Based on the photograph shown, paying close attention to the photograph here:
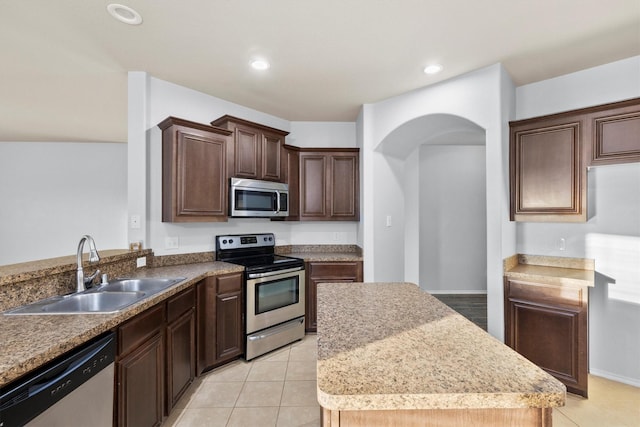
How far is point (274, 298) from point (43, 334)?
1.83 meters

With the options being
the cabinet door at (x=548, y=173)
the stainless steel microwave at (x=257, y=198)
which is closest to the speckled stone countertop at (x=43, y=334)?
the stainless steel microwave at (x=257, y=198)

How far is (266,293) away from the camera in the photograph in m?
2.75

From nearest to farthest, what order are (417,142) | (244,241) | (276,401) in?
(276,401), (244,241), (417,142)

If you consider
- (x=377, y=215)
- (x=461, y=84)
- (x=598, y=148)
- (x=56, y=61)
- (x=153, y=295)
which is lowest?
(x=153, y=295)

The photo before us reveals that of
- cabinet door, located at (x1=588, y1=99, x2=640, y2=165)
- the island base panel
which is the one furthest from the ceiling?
the island base panel

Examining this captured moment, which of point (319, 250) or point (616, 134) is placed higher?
point (616, 134)

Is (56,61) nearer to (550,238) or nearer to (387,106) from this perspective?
(387,106)

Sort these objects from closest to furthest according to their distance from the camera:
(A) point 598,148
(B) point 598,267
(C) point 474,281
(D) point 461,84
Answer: (A) point 598,148 < (B) point 598,267 < (D) point 461,84 < (C) point 474,281

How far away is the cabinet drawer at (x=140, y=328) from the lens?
143cm

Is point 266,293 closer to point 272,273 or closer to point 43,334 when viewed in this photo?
point 272,273

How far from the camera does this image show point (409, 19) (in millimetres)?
1828

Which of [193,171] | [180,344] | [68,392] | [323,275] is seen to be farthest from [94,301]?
[323,275]

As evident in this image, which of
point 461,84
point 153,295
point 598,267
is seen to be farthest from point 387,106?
point 153,295

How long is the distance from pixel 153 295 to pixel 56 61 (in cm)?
234
